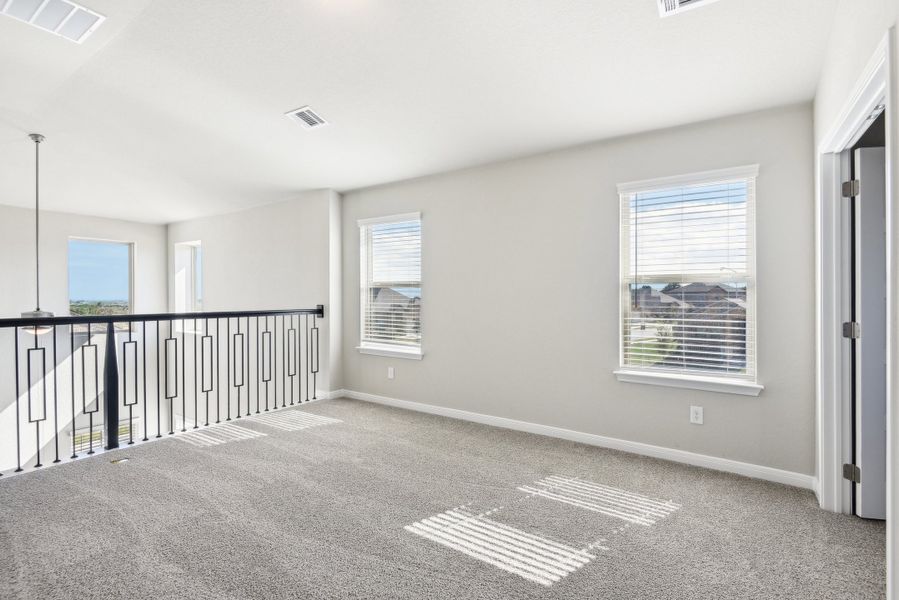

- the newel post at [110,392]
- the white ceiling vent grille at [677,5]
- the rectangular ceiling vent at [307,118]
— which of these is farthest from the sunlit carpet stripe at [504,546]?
the rectangular ceiling vent at [307,118]

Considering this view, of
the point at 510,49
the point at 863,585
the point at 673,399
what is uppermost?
the point at 510,49

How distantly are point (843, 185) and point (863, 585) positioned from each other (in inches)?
75.6

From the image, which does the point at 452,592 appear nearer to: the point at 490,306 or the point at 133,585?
the point at 133,585

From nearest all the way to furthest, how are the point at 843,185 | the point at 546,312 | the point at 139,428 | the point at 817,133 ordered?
the point at 843,185 < the point at 817,133 < the point at 546,312 < the point at 139,428

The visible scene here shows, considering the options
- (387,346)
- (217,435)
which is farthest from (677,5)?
(217,435)

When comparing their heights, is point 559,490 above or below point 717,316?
below

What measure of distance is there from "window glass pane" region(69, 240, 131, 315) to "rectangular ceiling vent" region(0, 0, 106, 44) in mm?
4605

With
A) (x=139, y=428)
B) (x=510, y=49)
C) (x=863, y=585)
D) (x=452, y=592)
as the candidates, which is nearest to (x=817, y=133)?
(x=510, y=49)

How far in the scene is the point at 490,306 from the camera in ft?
14.1

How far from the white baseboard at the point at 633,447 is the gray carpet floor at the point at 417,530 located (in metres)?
0.09

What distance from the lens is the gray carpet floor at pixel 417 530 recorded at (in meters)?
1.93

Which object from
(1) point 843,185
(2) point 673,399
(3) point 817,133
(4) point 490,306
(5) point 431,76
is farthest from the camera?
(4) point 490,306

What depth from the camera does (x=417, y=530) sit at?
2.37 metres

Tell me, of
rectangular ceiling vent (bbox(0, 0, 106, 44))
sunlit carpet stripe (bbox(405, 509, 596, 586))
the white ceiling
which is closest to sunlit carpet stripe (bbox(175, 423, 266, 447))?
sunlit carpet stripe (bbox(405, 509, 596, 586))
